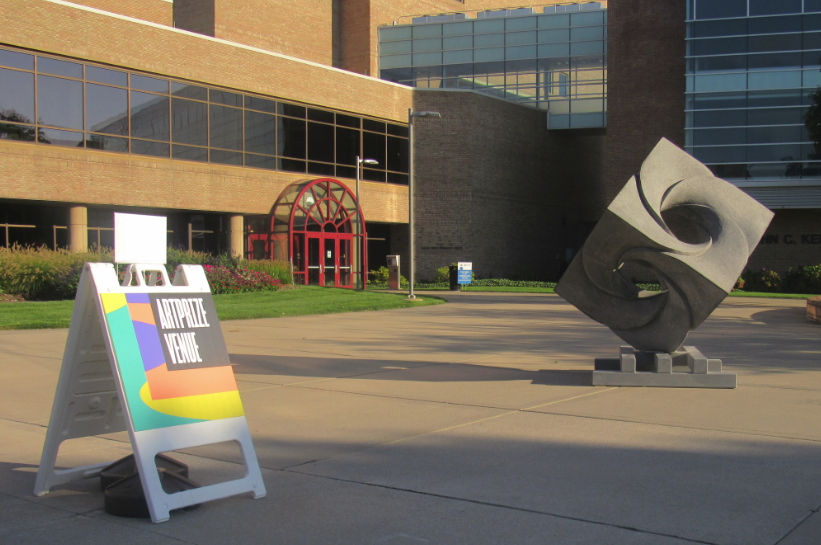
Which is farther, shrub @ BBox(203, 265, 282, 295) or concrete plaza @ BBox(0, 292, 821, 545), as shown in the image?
shrub @ BBox(203, 265, 282, 295)

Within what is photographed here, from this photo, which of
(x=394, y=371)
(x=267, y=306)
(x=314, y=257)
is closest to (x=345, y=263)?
(x=314, y=257)

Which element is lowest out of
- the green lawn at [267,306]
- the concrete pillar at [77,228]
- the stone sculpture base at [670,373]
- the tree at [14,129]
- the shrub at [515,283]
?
the shrub at [515,283]

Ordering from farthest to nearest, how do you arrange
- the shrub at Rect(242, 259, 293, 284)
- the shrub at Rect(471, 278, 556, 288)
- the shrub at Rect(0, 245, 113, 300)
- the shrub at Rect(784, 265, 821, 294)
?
the shrub at Rect(471, 278, 556, 288), the shrub at Rect(784, 265, 821, 294), the shrub at Rect(242, 259, 293, 284), the shrub at Rect(0, 245, 113, 300)

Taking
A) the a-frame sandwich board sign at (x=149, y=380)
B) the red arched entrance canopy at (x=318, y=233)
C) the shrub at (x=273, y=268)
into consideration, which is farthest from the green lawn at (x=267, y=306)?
the a-frame sandwich board sign at (x=149, y=380)

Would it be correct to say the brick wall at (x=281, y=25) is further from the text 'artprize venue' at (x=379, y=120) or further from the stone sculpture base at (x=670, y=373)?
the stone sculpture base at (x=670, y=373)

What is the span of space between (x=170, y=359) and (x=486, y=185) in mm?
36903

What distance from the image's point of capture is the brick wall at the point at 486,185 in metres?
39.8

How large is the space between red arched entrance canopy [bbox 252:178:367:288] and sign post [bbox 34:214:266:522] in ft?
87.4

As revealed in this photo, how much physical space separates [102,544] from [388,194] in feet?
117

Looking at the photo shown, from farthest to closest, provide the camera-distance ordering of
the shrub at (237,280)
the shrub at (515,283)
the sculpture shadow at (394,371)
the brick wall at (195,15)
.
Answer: the brick wall at (195,15) → the shrub at (515,283) → the shrub at (237,280) → the sculpture shadow at (394,371)

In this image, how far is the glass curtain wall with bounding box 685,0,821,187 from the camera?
33.7m

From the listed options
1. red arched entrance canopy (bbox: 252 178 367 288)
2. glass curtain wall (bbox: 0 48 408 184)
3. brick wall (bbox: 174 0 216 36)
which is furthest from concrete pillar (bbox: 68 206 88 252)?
brick wall (bbox: 174 0 216 36)

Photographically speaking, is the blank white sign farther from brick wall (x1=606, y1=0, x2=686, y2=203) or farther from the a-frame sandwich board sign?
brick wall (x1=606, y1=0, x2=686, y2=203)

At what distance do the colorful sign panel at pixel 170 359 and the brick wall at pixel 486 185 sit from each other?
114 ft
